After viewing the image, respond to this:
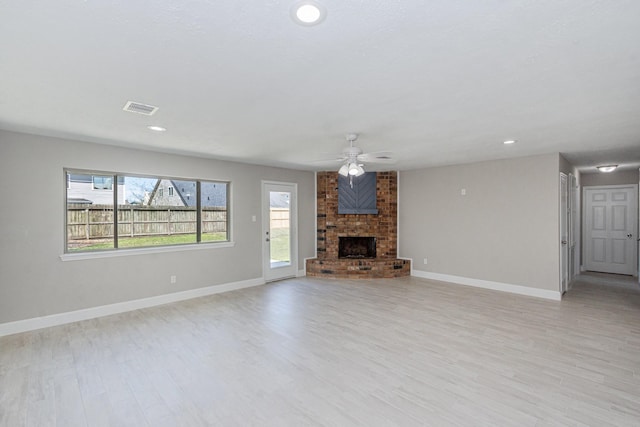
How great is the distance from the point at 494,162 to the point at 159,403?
593cm

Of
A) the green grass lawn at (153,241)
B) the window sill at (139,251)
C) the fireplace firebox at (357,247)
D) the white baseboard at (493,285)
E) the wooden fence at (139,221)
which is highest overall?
the wooden fence at (139,221)

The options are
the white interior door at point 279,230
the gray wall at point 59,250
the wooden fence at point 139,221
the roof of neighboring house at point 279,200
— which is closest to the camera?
the gray wall at point 59,250

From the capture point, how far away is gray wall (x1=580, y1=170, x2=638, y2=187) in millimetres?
6578

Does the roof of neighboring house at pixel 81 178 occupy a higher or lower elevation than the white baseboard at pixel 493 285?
higher

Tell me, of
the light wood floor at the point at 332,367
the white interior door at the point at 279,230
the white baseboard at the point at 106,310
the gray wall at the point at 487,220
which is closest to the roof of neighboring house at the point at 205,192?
the white interior door at the point at 279,230

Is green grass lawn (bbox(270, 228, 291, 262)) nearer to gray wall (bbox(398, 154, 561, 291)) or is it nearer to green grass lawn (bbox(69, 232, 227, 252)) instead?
green grass lawn (bbox(69, 232, 227, 252))

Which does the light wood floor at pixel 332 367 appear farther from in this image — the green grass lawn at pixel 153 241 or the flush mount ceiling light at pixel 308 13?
the flush mount ceiling light at pixel 308 13

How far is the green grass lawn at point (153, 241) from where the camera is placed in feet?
14.0

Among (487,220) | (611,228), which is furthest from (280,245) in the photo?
(611,228)

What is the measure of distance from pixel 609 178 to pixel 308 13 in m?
8.55

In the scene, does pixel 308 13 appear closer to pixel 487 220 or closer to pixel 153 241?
pixel 153 241

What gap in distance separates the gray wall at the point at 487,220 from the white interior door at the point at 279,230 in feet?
8.05

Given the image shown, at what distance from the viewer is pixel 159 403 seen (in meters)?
2.26

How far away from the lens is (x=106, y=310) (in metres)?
4.18
